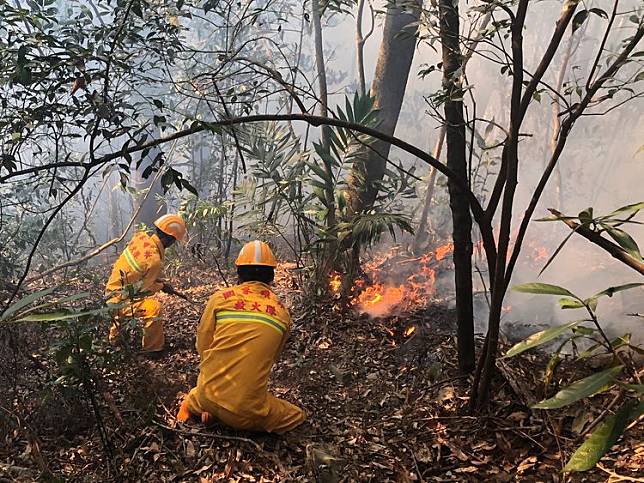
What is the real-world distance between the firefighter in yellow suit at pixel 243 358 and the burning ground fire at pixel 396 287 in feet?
5.98

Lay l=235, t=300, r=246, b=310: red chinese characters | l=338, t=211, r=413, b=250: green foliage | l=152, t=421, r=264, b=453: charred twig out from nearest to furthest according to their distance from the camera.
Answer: l=152, t=421, r=264, b=453: charred twig
l=235, t=300, r=246, b=310: red chinese characters
l=338, t=211, r=413, b=250: green foliage

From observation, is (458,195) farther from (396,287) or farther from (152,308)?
(152,308)

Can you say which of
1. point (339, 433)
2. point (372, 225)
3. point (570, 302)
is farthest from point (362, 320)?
point (570, 302)

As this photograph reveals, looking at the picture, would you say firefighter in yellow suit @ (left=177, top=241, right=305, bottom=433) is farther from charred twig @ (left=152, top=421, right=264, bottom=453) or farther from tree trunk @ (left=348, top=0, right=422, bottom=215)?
tree trunk @ (left=348, top=0, right=422, bottom=215)

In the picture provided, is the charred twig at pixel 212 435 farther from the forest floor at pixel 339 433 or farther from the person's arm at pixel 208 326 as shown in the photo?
the person's arm at pixel 208 326

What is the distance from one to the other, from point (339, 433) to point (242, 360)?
817 millimetres

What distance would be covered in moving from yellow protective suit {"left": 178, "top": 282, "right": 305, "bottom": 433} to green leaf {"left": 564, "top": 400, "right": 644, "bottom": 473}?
2.22m

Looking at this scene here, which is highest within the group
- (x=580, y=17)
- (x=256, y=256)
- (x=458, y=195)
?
(x=580, y=17)

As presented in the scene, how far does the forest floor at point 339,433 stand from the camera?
8.00ft

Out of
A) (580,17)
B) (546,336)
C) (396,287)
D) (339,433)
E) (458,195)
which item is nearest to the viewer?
(546,336)

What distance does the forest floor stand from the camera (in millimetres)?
2438

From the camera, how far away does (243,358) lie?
2967mm

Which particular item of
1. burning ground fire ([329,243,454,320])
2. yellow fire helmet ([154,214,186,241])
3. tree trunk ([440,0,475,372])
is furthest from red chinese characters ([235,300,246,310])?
yellow fire helmet ([154,214,186,241])

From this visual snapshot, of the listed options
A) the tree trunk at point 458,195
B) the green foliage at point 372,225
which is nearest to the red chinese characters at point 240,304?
the tree trunk at point 458,195
